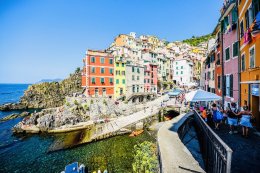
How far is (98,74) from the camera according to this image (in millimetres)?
39719

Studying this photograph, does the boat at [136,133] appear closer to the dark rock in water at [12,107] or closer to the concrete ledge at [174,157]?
the concrete ledge at [174,157]

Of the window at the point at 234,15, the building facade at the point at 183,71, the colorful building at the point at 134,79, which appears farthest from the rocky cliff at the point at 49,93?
the window at the point at 234,15

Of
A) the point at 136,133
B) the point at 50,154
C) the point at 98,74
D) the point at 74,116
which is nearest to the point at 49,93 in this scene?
the point at 98,74

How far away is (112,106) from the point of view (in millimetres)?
37594

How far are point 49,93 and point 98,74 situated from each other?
47.3 metres

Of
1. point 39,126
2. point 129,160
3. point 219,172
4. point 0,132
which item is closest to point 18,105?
point 0,132

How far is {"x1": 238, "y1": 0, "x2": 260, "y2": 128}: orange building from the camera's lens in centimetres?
1019

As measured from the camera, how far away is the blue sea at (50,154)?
17891 millimetres

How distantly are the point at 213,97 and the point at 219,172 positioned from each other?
875 cm

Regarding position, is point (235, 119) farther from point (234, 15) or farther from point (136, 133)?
point (136, 133)

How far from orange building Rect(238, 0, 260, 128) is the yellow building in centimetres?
3288

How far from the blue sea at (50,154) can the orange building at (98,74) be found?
15055mm

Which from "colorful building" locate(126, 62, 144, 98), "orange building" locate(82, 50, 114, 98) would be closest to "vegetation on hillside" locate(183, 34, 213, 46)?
"colorful building" locate(126, 62, 144, 98)

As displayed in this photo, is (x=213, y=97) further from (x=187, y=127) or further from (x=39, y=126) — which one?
(x=39, y=126)
